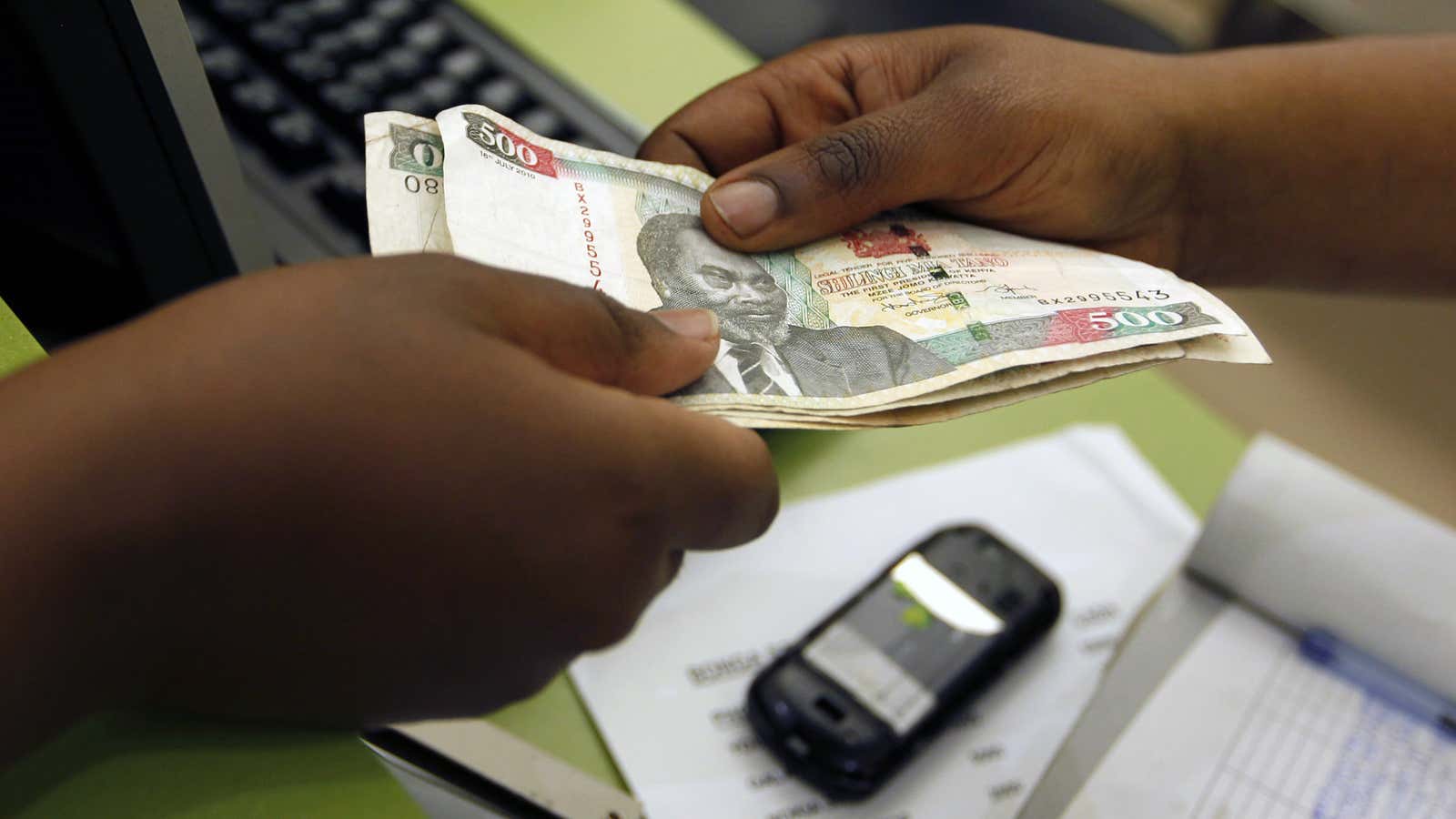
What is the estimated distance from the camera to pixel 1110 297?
530mm

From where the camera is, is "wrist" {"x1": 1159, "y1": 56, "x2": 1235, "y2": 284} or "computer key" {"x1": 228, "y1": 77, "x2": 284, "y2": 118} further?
"computer key" {"x1": 228, "y1": 77, "x2": 284, "y2": 118}

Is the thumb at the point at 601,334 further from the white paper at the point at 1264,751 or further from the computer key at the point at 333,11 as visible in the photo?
the computer key at the point at 333,11

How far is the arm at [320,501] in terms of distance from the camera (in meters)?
0.26

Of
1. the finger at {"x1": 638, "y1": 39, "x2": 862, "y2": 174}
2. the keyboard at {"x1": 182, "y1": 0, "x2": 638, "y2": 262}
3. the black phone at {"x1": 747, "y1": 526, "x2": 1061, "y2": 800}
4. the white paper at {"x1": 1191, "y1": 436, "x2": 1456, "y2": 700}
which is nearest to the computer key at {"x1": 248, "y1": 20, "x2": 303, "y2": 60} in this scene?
the keyboard at {"x1": 182, "y1": 0, "x2": 638, "y2": 262}

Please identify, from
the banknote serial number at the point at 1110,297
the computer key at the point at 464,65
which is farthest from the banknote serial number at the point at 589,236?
the computer key at the point at 464,65

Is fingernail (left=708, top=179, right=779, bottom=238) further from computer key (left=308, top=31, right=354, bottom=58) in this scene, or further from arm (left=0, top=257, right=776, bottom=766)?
computer key (left=308, top=31, right=354, bottom=58)

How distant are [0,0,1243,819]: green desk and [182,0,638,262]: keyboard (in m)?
0.08

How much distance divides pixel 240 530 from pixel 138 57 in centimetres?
24

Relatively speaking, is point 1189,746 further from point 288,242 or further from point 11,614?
point 288,242

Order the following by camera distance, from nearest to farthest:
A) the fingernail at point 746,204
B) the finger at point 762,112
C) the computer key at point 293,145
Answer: the fingernail at point 746,204 < the finger at point 762,112 < the computer key at point 293,145

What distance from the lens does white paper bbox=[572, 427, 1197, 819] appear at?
0.58 meters

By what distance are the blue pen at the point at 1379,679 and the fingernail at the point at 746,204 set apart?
1.30 ft

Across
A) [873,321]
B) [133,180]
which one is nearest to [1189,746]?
[873,321]

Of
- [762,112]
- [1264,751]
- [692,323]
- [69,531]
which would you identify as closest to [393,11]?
[762,112]
